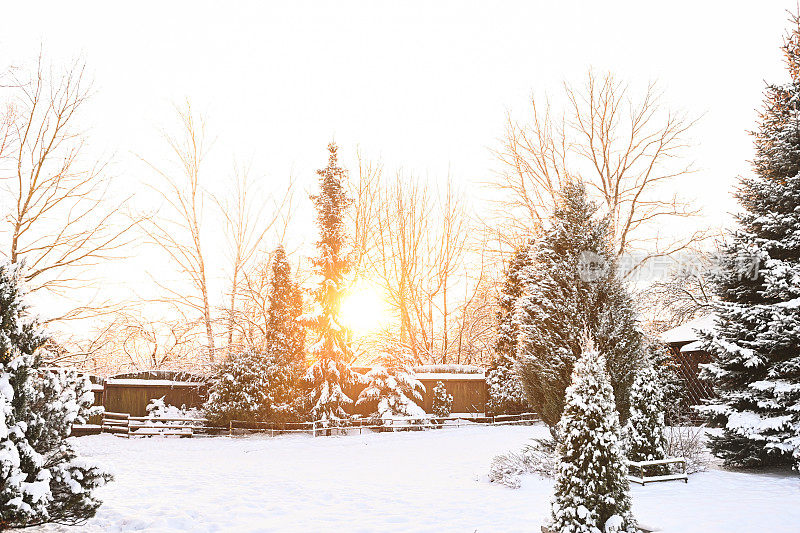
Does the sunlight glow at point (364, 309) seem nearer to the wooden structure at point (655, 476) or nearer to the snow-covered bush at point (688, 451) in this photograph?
the snow-covered bush at point (688, 451)

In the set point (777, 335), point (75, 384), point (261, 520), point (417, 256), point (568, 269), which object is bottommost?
point (261, 520)

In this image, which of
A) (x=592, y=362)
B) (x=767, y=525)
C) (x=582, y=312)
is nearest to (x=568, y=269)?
(x=582, y=312)

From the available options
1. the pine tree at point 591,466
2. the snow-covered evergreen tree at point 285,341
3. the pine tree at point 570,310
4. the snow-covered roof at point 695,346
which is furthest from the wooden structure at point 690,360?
the snow-covered evergreen tree at point 285,341

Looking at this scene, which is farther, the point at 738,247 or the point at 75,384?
the point at 738,247

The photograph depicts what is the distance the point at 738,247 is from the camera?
39.1ft

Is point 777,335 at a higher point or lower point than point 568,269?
lower

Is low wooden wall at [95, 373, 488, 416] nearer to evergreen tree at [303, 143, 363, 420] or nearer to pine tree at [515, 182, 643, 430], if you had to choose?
evergreen tree at [303, 143, 363, 420]

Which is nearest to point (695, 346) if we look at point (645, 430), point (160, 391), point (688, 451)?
point (688, 451)

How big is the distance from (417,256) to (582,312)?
88.6 feet

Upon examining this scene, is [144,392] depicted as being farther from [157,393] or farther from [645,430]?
[645,430]

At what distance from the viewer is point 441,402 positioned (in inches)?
1006

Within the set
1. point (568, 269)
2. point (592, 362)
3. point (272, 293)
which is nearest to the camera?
point (592, 362)

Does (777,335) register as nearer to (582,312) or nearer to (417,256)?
(582,312)

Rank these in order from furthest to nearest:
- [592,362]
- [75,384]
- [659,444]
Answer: [659,444], [75,384], [592,362]
